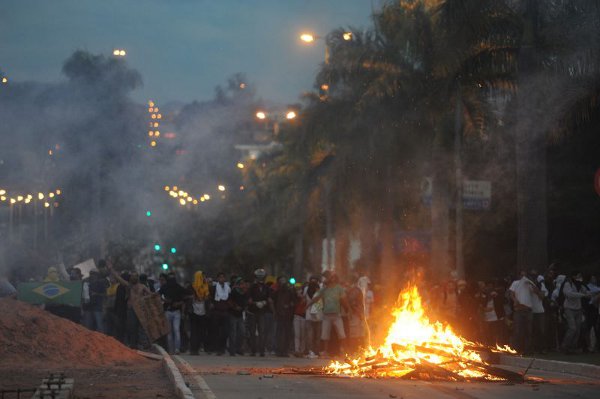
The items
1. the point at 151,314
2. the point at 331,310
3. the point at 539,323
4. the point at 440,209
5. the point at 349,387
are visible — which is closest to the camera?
the point at 349,387

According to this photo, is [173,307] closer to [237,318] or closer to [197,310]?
[197,310]

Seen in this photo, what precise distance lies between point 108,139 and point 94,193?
233 inches

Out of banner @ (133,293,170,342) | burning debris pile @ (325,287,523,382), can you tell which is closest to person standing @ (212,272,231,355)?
banner @ (133,293,170,342)

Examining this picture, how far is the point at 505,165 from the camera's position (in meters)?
41.3

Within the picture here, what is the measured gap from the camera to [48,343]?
750 inches

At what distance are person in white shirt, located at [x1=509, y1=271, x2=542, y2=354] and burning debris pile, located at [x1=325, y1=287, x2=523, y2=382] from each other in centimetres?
468

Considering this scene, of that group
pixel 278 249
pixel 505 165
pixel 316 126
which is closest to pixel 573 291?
pixel 505 165

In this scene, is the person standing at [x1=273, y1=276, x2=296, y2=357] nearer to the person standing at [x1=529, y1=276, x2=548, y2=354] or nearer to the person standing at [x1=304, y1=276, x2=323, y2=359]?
the person standing at [x1=304, y1=276, x2=323, y2=359]

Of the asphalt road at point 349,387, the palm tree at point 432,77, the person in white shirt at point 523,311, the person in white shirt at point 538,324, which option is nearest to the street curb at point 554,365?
the asphalt road at point 349,387

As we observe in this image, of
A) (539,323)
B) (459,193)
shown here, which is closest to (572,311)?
(539,323)

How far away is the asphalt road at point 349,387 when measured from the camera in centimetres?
1376

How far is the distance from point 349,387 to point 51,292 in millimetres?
9700

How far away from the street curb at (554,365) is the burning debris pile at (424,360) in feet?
4.92

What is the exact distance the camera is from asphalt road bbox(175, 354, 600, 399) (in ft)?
45.1
